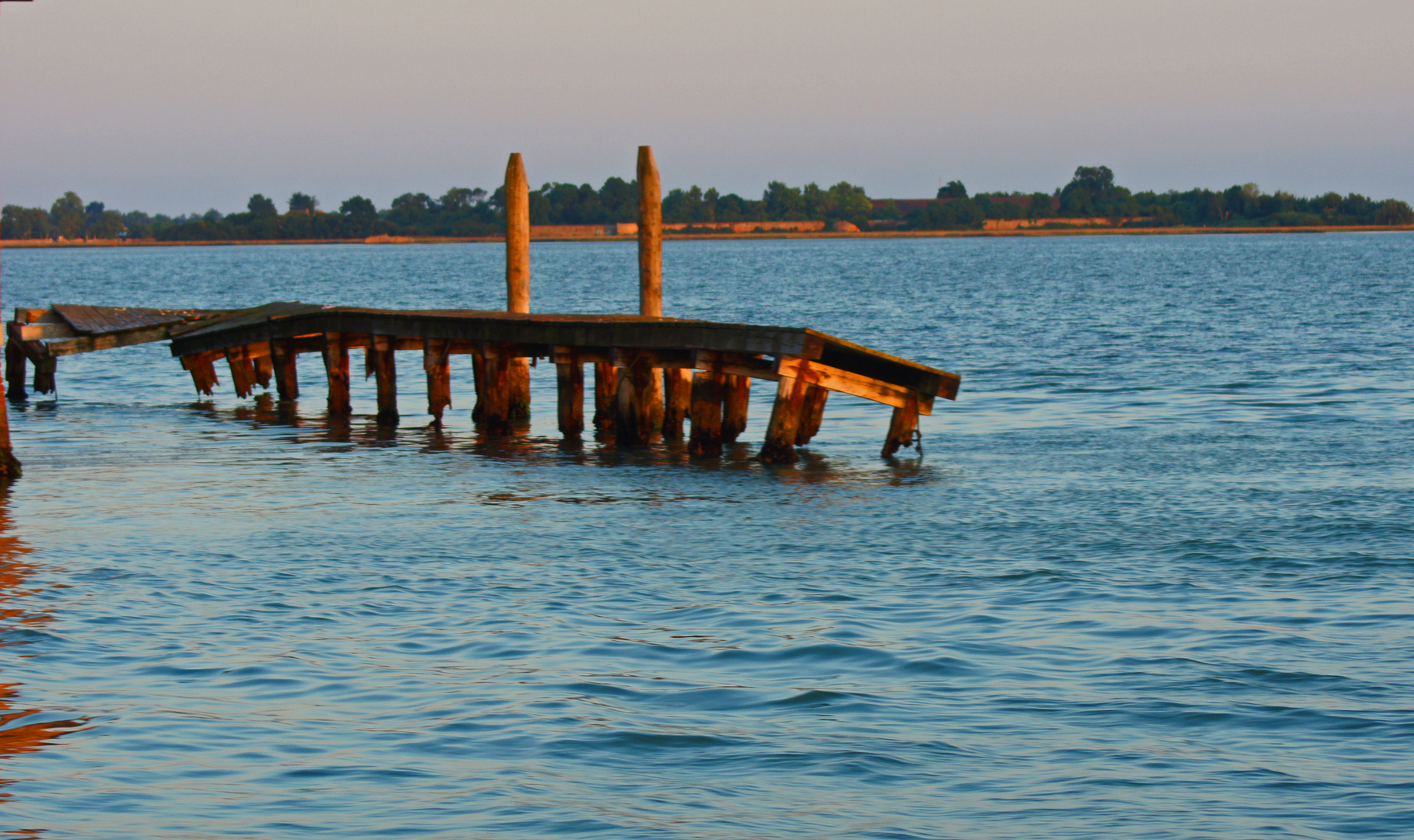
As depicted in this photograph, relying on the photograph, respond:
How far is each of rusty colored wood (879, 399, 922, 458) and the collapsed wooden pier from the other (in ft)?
0.06

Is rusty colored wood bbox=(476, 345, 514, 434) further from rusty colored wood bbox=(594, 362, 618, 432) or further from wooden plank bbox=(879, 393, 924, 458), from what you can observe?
wooden plank bbox=(879, 393, 924, 458)

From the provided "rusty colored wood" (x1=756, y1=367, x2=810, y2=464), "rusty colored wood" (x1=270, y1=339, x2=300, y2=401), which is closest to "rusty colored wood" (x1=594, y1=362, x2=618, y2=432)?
"rusty colored wood" (x1=756, y1=367, x2=810, y2=464)

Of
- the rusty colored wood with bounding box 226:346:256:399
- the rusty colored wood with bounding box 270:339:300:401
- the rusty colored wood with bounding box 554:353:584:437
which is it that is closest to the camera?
the rusty colored wood with bounding box 554:353:584:437

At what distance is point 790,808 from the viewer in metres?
5.76

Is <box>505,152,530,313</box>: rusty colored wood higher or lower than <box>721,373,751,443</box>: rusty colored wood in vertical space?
higher

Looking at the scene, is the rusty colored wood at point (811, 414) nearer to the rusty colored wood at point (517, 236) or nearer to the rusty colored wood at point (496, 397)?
the rusty colored wood at point (496, 397)

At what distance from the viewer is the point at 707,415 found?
16453 mm

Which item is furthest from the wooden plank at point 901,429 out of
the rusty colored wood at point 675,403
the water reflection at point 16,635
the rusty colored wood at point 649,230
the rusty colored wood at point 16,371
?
the rusty colored wood at point 16,371

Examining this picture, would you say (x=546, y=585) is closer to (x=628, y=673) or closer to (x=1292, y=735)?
(x=628, y=673)

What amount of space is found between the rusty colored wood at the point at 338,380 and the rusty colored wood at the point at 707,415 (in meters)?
6.76

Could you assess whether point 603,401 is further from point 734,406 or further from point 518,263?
point 518,263

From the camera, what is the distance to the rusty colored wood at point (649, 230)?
18.9 metres

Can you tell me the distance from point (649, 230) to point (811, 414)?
4172 millimetres

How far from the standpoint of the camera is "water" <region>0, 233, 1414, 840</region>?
5895 millimetres
